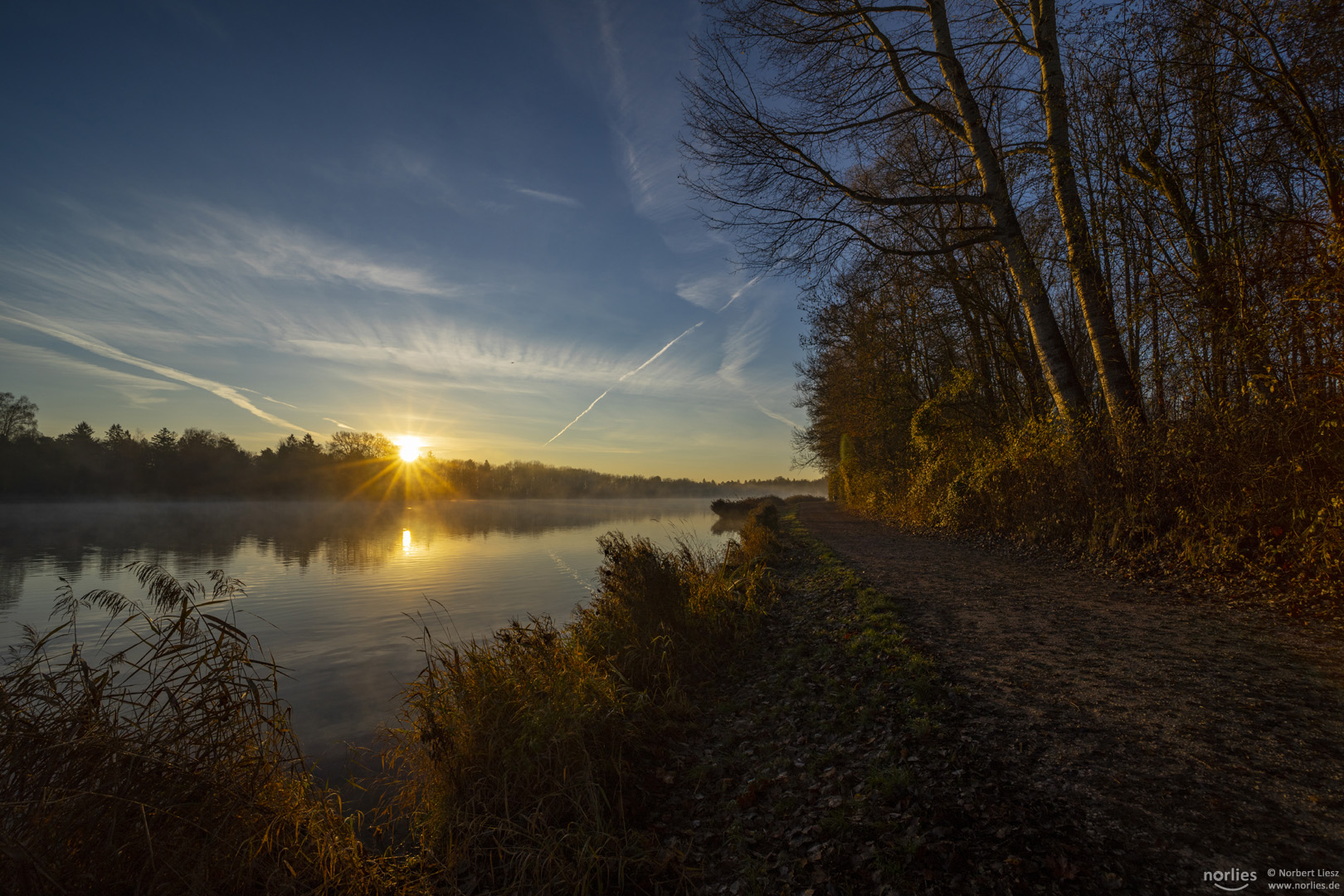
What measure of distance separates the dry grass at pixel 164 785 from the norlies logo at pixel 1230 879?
4445 mm

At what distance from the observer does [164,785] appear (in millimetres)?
3135

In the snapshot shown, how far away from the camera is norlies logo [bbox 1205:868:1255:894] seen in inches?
84.9

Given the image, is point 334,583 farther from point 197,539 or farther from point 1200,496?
point 1200,496

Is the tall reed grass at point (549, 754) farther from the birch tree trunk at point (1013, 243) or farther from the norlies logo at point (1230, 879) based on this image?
the birch tree trunk at point (1013, 243)

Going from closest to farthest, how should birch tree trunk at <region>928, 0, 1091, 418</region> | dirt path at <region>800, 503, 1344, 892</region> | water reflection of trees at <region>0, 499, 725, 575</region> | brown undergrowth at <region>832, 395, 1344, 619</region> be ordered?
1. dirt path at <region>800, 503, 1344, 892</region>
2. brown undergrowth at <region>832, 395, 1344, 619</region>
3. birch tree trunk at <region>928, 0, 1091, 418</region>
4. water reflection of trees at <region>0, 499, 725, 575</region>

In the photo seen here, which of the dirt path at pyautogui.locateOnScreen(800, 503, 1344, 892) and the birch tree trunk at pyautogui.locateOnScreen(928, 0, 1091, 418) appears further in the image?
the birch tree trunk at pyautogui.locateOnScreen(928, 0, 1091, 418)

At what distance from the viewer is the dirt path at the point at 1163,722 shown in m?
2.39

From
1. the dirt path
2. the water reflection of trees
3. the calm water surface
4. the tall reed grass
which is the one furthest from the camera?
the water reflection of trees

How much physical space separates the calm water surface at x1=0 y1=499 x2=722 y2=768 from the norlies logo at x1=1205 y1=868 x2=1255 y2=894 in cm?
680

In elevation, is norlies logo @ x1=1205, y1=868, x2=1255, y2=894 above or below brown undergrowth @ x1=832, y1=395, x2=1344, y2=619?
below

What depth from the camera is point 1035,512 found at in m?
9.72

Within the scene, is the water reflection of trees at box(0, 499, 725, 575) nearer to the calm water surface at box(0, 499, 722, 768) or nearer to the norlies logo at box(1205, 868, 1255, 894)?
the calm water surface at box(0, 499, 722, 768)

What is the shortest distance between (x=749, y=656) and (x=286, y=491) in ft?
291

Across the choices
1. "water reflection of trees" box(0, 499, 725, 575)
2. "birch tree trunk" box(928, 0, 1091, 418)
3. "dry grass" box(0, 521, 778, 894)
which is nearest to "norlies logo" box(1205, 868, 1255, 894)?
"dry grass" box(0, 521, 778, 894)
